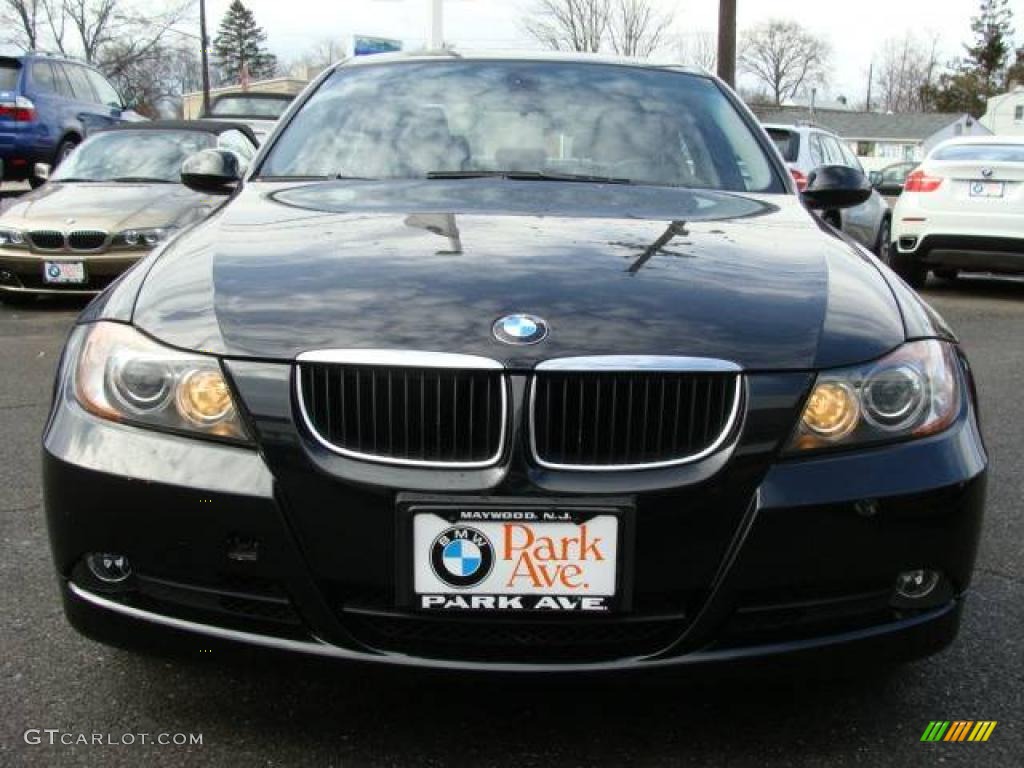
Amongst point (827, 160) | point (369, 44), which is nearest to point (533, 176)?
point (827, 160)

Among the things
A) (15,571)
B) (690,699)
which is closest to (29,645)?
(15,571)

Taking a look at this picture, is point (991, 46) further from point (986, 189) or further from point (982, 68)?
point (986, 189)

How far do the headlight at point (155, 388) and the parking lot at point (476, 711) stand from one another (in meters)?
0.43

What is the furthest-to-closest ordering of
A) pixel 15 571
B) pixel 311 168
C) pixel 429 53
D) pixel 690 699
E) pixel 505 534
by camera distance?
pixel 429 53
pixel 311 168
pixel 15 571
pixel 690 699
pixel 505 534

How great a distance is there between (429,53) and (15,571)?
2.14 meters

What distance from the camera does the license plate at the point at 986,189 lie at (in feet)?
30.6

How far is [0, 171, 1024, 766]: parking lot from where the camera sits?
2.07 m

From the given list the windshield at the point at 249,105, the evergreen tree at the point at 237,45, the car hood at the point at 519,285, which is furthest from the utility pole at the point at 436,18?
the evergreen tree at the point at 237,45

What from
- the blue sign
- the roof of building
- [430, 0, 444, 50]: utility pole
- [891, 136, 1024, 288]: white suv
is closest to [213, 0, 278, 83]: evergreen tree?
the roof of building

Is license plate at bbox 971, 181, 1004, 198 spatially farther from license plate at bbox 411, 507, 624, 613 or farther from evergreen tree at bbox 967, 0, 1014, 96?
evergreen tree at bbox 967, 0, 1014, 96

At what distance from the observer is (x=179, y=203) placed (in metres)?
8.23

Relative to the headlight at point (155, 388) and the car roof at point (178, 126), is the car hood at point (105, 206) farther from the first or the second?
the headlight at point (155, 388)

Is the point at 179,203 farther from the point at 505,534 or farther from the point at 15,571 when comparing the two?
the point at 505,534

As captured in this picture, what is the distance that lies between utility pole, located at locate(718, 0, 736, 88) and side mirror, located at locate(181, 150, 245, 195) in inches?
575
